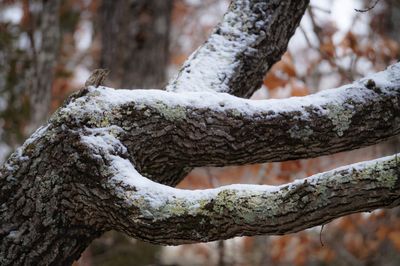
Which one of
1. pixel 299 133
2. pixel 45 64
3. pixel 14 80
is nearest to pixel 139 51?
pixel 45 64

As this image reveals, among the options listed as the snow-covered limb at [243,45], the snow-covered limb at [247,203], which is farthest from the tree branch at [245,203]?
the snow-covered limb at [243,45]

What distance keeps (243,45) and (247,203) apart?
1.02 meters

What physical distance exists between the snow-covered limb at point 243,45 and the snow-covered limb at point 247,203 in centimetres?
A: 73

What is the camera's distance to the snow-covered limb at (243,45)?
2652 mm

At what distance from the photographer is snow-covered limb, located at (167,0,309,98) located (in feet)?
8.70

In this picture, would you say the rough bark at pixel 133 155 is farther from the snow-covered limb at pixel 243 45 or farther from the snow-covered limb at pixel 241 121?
the snow-covered limb at pixel 243 45

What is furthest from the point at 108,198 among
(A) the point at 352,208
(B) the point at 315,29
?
(B) the point at 315,29

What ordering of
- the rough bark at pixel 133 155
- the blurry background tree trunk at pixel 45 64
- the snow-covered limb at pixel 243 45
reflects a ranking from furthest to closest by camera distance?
the blurry background tree trunk at pixel 45 64 < the snow-covered limb at pixel 243 45 < the rough bark at pixel 133 155

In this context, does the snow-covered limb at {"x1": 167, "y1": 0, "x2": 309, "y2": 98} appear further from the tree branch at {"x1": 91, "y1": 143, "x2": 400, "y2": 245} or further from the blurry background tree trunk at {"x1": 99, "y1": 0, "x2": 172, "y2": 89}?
the blurry background tree trunk at {"x1": 99, "y1": 0, "x2": 172, "y2": 89}

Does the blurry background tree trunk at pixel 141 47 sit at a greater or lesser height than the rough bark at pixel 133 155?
greater

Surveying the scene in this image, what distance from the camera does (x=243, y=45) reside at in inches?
106

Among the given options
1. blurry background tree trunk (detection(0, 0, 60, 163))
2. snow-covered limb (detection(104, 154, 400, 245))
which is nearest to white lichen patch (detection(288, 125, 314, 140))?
snow-covered limb (detection(104, 154, 400, 245))

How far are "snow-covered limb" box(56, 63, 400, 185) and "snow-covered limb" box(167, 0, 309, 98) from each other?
0.37 meters

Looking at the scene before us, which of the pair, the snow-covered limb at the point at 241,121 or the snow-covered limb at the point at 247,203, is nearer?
the snow-covered limb at the point at 247,203
